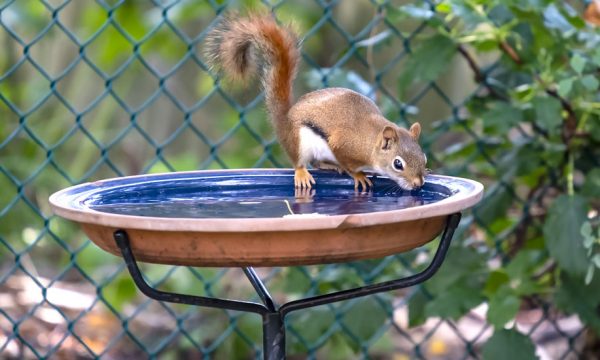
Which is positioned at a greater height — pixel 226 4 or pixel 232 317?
pixel 226 4

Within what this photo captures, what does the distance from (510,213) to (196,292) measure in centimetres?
104

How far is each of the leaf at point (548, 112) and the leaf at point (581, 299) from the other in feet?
1.30

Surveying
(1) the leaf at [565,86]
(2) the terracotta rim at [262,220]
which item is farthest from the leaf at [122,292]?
(2) the terracotta rim at [262,220]

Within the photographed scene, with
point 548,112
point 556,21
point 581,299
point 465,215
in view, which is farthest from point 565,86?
point 465,215

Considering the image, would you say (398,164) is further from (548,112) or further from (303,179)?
(548,112)

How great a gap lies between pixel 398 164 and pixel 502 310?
1.60ft

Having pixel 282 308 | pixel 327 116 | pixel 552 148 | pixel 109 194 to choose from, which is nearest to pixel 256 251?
pixel 282 308

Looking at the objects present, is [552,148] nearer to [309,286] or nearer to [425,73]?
[425,73]

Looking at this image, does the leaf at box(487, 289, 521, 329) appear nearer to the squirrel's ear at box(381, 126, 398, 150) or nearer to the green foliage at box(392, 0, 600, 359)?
the green foliage at box(392, 0, 600, 359)

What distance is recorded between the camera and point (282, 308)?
1.55 metres

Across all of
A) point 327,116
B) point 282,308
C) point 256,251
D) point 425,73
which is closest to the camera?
point 256,251

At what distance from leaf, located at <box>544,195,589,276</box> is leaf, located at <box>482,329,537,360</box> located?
207mm

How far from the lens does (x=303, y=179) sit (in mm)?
1847

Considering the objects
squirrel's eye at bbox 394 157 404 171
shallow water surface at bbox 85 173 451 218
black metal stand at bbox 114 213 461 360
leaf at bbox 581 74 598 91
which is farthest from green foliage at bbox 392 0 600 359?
black metal stand at bbox 114 213 461 360
